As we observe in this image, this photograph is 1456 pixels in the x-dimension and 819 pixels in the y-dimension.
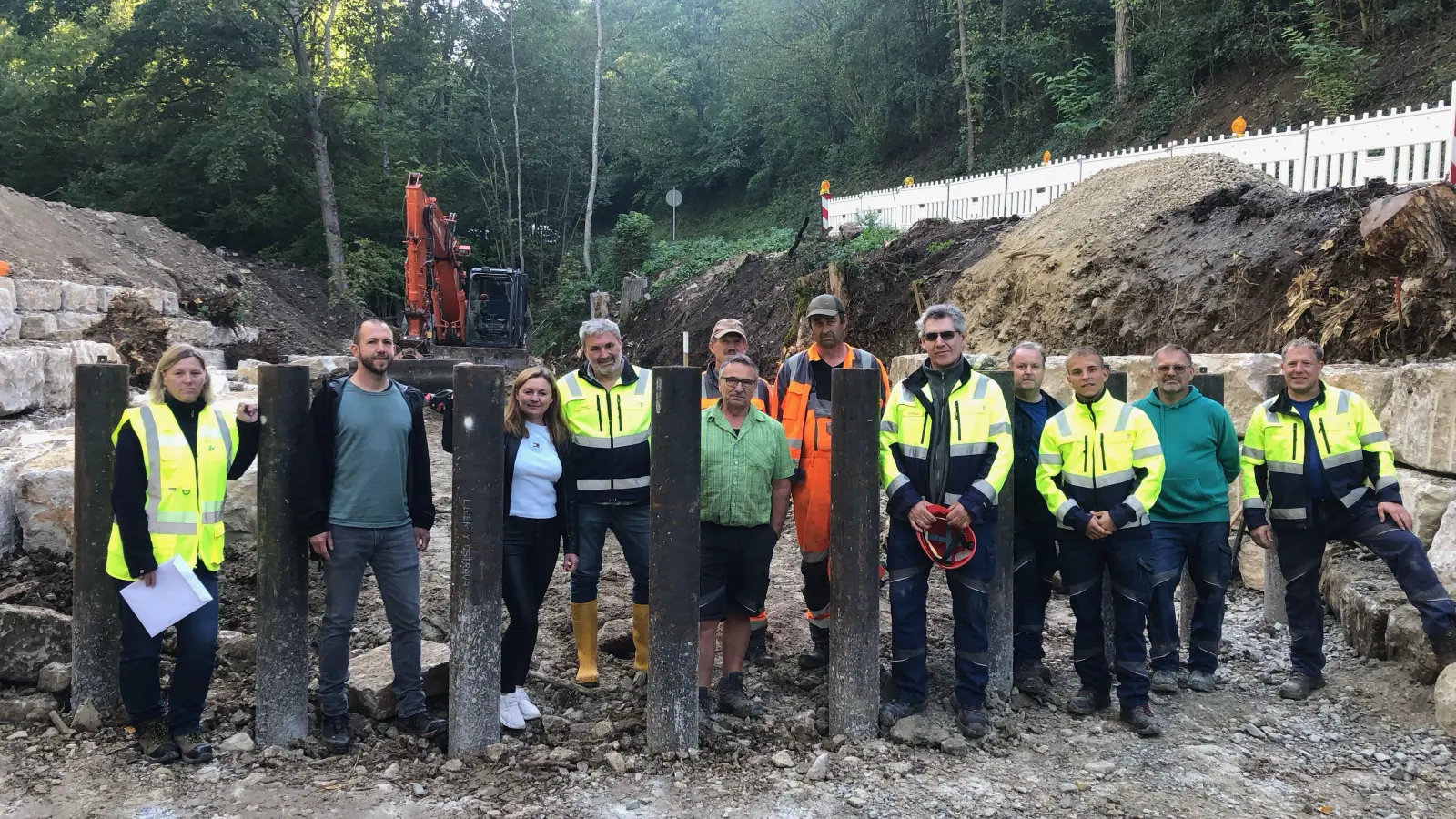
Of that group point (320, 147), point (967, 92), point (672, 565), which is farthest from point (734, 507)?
point (320, 147)

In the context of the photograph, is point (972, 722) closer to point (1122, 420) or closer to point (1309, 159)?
point (1122, 420)

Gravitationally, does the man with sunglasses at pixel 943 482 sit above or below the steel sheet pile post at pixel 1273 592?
above

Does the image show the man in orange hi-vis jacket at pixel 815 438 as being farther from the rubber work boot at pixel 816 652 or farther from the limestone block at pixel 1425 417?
the limestone block at pixel 1425 417

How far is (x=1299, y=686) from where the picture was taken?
13.7 feet

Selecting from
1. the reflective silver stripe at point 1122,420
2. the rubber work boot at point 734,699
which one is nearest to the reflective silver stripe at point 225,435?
the rubber work boot at point 734,699

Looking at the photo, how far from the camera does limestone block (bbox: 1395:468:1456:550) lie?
4.71 metres

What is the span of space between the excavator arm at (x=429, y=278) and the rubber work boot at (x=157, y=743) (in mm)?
12659

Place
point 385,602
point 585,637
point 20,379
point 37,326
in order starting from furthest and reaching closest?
point 37,326
point 20,379
point 585,637
point 385,602

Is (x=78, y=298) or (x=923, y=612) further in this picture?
(x=78, y=298)

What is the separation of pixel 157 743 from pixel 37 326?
1162cm

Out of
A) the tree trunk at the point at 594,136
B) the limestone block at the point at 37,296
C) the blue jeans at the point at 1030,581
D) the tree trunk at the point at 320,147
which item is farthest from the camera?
the tree trunk at the point at 594,136

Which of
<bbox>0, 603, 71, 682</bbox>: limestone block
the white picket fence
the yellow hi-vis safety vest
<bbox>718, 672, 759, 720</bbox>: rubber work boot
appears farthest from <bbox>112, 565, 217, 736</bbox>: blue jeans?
the white picket fence

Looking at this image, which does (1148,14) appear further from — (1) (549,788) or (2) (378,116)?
(1) (549,788)

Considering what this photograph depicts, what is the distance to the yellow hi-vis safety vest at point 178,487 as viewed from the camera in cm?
347
